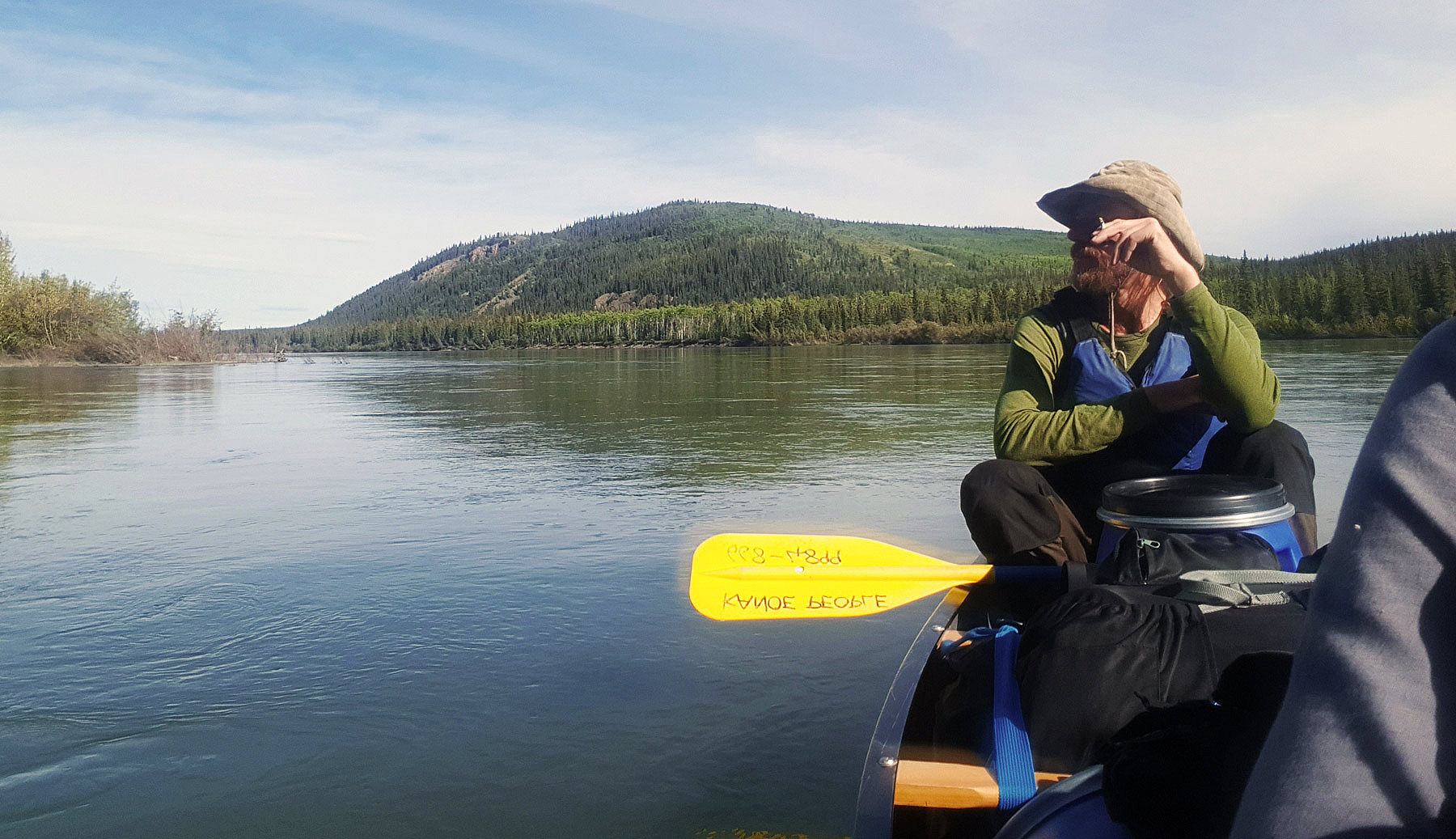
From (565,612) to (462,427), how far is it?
9.73 meters

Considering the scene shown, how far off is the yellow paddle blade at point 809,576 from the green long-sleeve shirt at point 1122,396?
0.66 m

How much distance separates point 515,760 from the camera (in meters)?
3.28

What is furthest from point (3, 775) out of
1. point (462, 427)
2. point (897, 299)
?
point (897, 299)

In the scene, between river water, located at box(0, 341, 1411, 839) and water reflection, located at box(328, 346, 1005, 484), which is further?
water reflection, located at box(328, 346, 1005, 484)

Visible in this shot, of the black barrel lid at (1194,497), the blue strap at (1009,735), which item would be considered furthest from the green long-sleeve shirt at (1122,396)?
the blue strap at (1009,735)

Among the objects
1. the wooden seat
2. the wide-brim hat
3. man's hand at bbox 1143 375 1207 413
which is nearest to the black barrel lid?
man's hand at bbox 1143 375 1207 413

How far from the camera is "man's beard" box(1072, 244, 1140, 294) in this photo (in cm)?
354

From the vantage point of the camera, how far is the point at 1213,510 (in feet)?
8.84

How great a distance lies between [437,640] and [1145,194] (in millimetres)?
3170

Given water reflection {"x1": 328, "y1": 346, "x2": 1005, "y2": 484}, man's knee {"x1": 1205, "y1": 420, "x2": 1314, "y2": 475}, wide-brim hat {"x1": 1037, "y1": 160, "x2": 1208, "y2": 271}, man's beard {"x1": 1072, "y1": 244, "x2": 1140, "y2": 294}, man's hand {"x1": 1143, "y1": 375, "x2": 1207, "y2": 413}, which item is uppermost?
wide-brim hat {"x1": 1037, "y1": 160, "x2": 1208, "y2": 271}

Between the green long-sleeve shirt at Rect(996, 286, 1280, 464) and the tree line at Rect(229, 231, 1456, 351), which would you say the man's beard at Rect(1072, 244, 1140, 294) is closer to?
the green long-sleeve shirt at Rect(996, 286, 1280, 464)

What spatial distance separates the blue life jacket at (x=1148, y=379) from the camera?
3.65 meters

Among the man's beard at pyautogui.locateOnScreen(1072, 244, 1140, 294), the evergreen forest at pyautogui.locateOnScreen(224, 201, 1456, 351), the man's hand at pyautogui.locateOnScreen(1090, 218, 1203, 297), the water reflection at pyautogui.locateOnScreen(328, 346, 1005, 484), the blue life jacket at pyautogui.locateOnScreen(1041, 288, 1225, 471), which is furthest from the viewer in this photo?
the evergreen forest at pyautogui.locateOnScreen(224, 201, 1456, 351)

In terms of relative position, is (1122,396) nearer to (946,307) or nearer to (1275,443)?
(1275,443)
